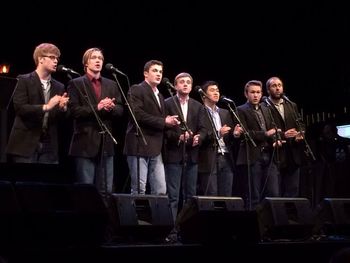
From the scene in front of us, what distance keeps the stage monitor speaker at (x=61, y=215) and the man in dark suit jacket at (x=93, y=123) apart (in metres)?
0.89

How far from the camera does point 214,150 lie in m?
7.02

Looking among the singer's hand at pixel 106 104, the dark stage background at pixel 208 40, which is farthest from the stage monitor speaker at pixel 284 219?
the dark stage background at pixel 208 40

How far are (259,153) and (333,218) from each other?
1288mm

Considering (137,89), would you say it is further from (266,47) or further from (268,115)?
(266,47)

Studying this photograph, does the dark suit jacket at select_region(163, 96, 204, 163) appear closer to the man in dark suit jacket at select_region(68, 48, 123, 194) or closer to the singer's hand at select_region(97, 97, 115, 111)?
the man in dark suit jacket at select_region(68, 48, 123, 194)

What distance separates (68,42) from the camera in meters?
8.88

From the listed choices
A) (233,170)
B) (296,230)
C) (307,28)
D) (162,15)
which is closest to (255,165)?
(233,170)

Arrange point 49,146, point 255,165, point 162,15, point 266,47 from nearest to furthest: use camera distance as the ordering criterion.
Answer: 1. point 49,146
2. point 255,165
3. point 162,15
4. point 266,47

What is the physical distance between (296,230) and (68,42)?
449 cm

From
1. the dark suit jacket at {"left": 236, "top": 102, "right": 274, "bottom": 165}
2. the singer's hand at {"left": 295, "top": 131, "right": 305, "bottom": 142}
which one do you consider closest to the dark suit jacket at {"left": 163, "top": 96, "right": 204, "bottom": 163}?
the dark suit jacket at {"left": 236, "top": 102, "right": 274, "bottom": 165}

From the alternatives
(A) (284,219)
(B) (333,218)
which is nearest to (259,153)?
(B) (333,218)

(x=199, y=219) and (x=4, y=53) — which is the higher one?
(x=4, y=53)

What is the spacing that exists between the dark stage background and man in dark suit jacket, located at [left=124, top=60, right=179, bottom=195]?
102 inches

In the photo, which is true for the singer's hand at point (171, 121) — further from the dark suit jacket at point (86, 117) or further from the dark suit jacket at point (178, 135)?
the dark suit jacket at point (86, 117)
